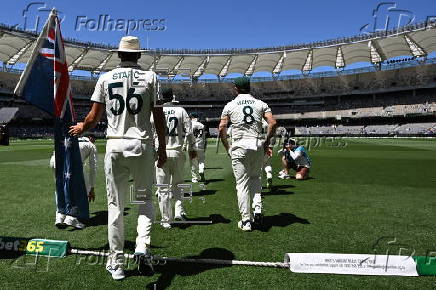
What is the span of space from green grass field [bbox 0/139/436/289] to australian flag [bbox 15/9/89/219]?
0.62m

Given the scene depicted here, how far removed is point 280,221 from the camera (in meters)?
5.43

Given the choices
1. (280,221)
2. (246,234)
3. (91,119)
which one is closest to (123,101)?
(91,119)

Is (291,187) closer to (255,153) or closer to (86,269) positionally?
(255,153)

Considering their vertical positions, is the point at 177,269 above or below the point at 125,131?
below

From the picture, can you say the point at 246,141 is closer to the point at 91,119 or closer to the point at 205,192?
the point at 91,119

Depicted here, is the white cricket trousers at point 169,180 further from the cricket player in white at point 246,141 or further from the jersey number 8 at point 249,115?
the jersey number 8 at point 249,115

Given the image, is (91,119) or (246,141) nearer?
(91,119)

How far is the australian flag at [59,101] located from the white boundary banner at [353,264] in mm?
3153

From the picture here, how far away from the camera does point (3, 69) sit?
57656 mm

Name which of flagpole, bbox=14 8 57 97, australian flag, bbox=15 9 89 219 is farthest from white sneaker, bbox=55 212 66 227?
flagpole, bbox=14 8 57 97

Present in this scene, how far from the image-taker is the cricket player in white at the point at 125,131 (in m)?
3.28

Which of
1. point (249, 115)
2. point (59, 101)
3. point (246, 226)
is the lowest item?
point (246, 226)

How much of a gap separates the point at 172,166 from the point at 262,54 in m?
69.2

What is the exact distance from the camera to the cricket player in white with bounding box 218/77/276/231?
16.0 ft
